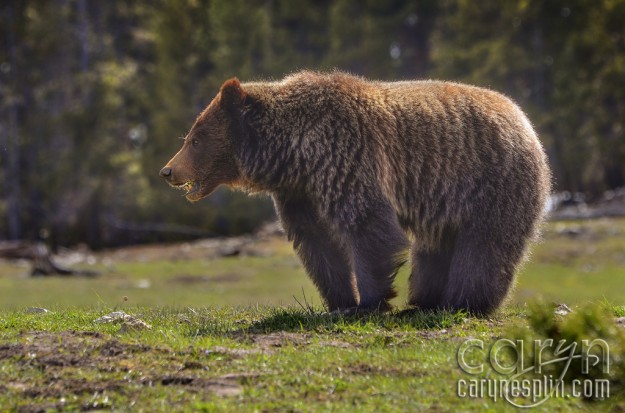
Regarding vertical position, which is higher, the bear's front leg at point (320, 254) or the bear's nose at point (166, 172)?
the bear's nose at point (166, 172)

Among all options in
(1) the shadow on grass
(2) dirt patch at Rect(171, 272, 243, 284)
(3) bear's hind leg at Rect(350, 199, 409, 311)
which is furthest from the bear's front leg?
(2) dirt patch at Rect(171, 272, 243, 284)

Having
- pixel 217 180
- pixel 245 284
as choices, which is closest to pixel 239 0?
pixel 245 284

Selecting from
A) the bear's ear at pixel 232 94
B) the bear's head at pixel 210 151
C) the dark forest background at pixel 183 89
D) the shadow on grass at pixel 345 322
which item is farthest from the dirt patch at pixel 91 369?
the dark forest background at pixel 183 89

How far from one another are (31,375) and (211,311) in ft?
11.5

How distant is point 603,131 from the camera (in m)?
47.9

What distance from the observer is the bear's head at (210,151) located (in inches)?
422

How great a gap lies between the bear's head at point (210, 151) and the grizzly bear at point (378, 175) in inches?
0.5

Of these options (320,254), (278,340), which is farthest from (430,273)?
(278,340)

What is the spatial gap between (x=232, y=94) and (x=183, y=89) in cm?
4224

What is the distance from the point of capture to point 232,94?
10672 mm

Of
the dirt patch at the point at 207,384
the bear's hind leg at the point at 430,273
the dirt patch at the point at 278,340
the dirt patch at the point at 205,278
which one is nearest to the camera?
the dirt patch at the point at 207,384

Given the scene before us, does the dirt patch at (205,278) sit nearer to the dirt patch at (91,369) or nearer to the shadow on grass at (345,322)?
the shadow on grass at (345,322)

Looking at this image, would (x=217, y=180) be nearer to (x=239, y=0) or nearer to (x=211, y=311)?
(x=211, y=311)

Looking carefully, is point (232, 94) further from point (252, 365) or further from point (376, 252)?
point (252, 365)
